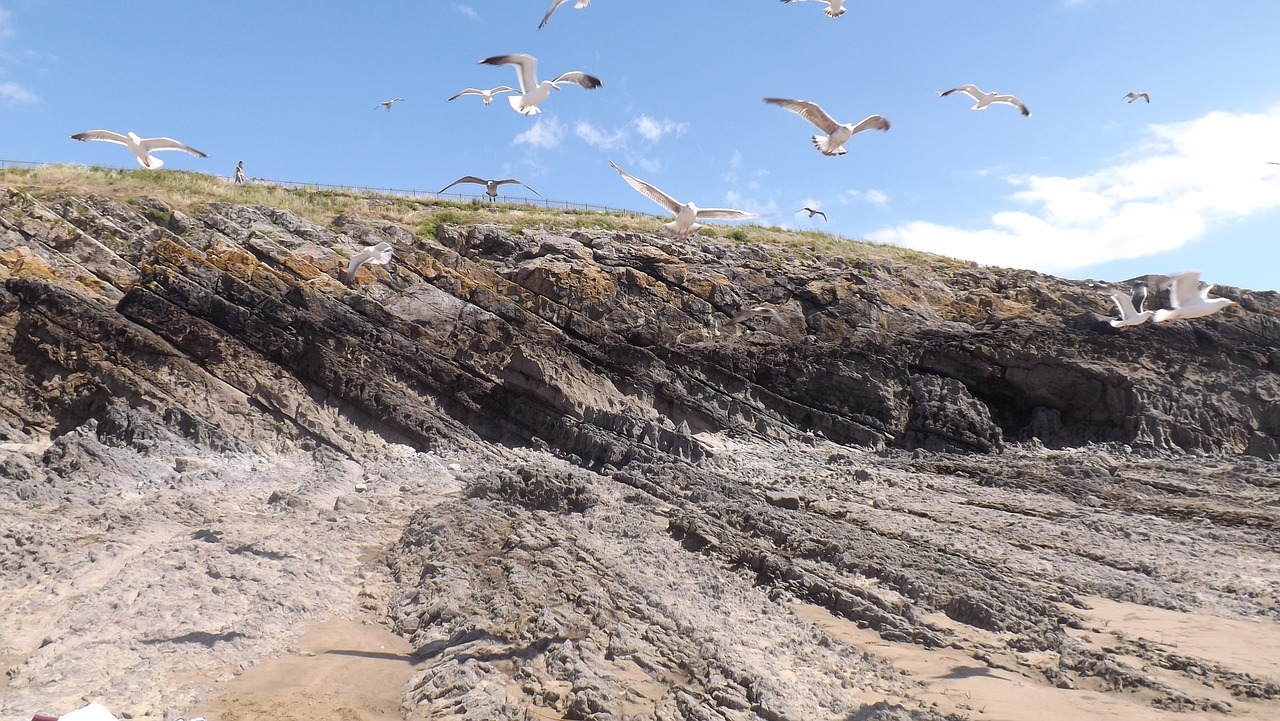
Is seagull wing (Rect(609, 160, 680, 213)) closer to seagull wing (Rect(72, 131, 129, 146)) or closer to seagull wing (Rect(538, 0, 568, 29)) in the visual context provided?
seagull wing (Rect(538, 0, 568, 29))

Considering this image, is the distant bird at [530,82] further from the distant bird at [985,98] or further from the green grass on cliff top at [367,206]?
the green grass on cliff top at [367,206]

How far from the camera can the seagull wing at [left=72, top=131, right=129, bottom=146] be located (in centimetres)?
1229

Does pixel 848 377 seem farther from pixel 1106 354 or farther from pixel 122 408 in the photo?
pixel 122 408

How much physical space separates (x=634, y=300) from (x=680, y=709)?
52.5 feet

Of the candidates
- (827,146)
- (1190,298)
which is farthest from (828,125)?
(1190,298)

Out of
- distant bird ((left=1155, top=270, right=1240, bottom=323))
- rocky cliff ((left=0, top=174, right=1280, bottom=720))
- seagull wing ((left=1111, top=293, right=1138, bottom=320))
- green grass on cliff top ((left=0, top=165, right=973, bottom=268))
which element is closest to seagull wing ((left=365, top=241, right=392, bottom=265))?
rocky cliff ((left=0, top=174, right=1280, bottom=720))

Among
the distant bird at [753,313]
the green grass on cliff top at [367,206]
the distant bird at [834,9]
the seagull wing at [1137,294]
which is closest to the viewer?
the distant bird at [834,9]

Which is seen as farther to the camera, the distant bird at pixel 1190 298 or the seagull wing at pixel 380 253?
the seagull wing at pixel 380 253

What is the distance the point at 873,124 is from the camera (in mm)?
11719

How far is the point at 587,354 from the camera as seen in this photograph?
747 inches

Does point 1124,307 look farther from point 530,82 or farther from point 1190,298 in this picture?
point 530,82

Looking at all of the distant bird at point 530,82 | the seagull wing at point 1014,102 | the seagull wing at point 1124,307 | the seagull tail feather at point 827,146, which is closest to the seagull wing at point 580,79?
the distant bird at point 530,82

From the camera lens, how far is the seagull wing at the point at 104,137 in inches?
484

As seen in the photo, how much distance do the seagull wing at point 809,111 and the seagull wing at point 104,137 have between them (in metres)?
9.41
